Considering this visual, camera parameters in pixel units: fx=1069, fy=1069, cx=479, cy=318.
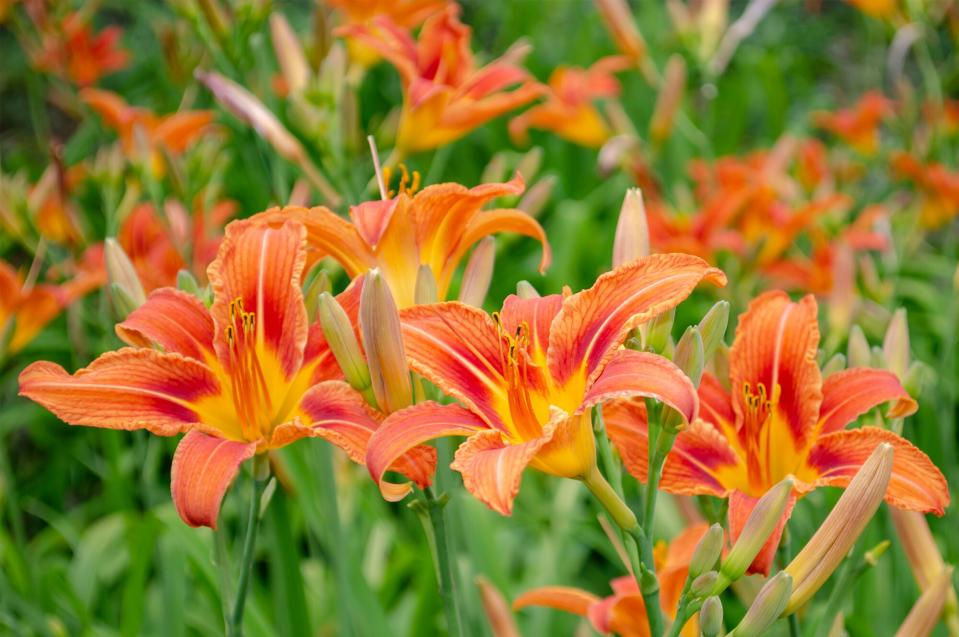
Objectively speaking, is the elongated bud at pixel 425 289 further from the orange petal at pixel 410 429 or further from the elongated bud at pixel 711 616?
the elongated bud at pixel 711 616

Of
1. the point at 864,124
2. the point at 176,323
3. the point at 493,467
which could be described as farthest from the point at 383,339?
the point at 864,124

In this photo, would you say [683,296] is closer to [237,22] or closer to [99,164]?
[237,22]

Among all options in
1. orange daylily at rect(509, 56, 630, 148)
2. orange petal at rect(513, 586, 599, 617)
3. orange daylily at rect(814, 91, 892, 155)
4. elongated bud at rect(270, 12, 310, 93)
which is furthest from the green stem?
A: orange daylily at rect(814, 91, 892, 155)

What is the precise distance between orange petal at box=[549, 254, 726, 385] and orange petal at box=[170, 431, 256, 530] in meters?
0.29

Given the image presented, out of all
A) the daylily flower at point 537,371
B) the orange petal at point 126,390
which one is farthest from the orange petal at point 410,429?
the orange petal at point 126,390

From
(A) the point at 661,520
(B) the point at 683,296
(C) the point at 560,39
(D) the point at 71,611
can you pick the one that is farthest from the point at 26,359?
(B) the point at 683,296

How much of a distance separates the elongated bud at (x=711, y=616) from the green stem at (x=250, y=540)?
43cm

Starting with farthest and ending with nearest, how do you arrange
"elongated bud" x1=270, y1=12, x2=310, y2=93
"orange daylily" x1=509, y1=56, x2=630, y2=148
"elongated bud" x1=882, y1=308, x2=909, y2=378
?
"orange daylily" x1=509, y1=56, x2=630, y2=148, "elongated bud" x1=270, y1=12, x2=310, y2=93, "elongated bud" x1=882, y1=308, x2=909, y2=378

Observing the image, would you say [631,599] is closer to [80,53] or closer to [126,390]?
[126,390]

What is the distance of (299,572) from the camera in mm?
1555

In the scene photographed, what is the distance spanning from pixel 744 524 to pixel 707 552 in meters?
0.05

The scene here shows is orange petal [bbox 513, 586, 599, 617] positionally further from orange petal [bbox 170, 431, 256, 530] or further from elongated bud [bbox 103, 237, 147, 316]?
elongated bud [bbox 103, 237, 147, 316]

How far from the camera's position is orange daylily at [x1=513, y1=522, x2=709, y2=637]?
3.42 feet

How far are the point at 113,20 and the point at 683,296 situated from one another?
4.75m
